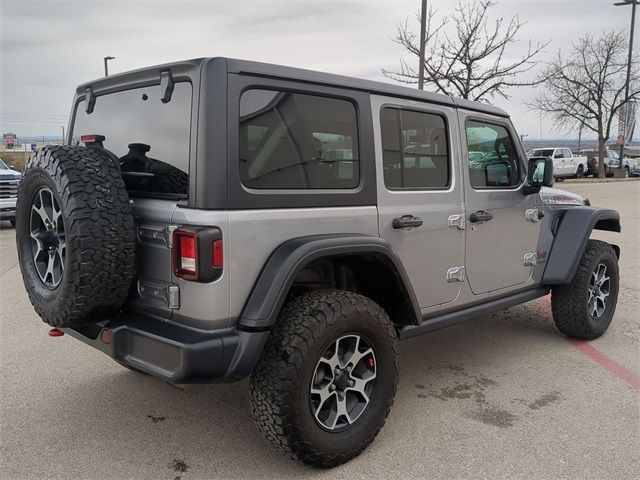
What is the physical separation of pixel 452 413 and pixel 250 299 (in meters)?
1.65

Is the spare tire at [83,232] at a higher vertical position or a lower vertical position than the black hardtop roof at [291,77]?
lower

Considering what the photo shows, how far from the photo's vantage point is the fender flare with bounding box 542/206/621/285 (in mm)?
4543

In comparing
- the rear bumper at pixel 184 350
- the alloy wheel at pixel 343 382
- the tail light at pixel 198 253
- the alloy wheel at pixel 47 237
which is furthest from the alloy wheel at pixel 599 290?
the alloy wheel at pixel 47 237

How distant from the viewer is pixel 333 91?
303 cm

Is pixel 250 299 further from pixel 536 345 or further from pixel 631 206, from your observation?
pixel 631 206

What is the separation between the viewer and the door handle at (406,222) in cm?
327

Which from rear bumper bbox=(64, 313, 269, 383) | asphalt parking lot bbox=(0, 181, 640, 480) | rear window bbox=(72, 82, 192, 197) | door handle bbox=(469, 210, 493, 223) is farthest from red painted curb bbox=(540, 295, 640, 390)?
rear window bbox=(72, 82, 192, 197)

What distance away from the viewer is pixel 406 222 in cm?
330

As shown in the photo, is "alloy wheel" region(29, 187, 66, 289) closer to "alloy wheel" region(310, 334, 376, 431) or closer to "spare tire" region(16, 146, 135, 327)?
"spare tire" region(16, 146, 135, 327)

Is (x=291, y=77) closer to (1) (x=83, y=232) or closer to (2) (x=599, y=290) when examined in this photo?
(1) (x=83, y=232)

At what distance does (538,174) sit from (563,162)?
27.0 meters

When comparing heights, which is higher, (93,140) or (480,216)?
(93,140)

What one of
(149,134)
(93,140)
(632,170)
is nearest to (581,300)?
(149,134)

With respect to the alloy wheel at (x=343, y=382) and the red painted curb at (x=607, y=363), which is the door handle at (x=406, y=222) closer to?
the alloy wheel at (x=343, y=382)
